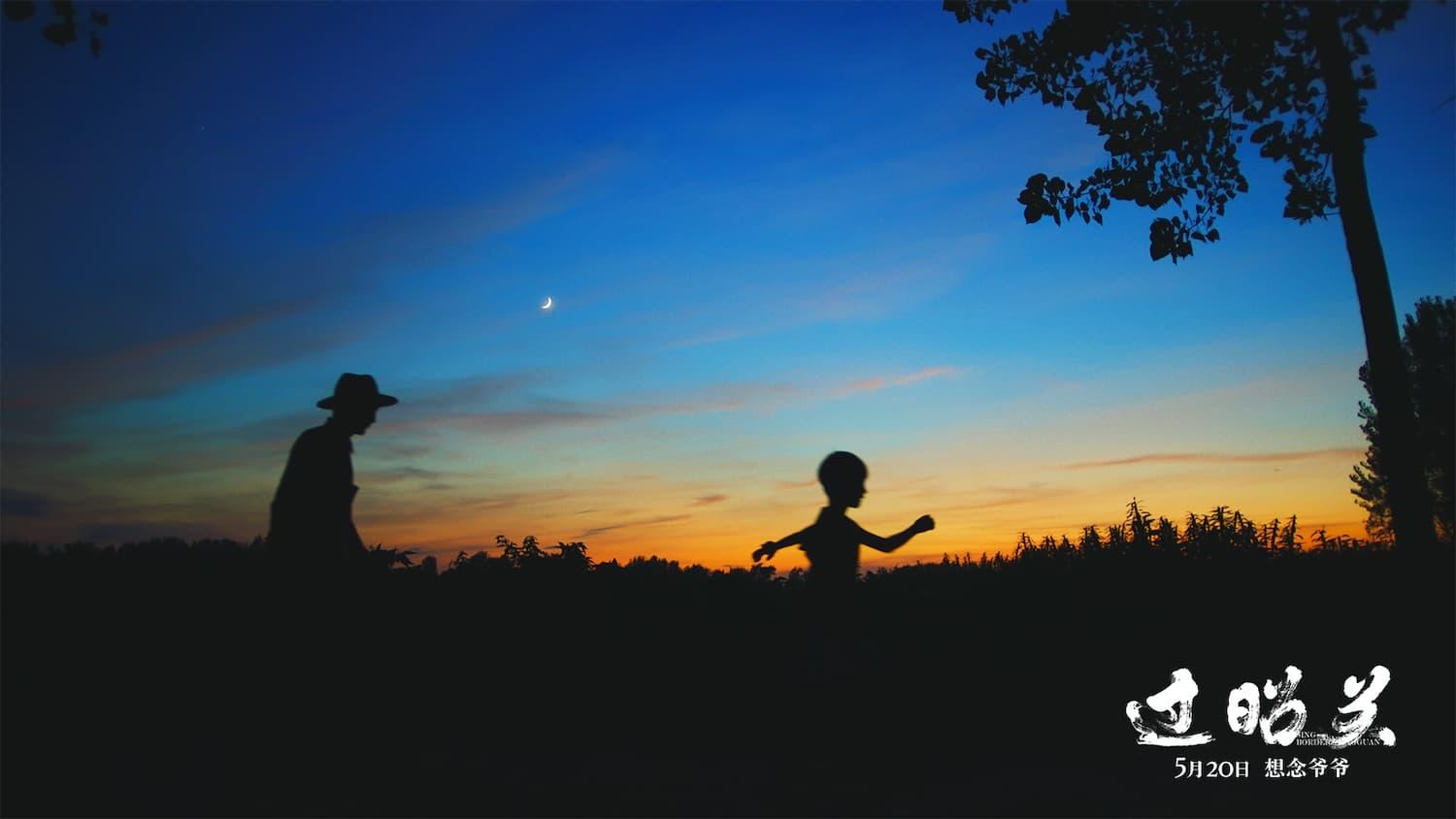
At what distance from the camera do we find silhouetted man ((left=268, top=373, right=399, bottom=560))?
646cm

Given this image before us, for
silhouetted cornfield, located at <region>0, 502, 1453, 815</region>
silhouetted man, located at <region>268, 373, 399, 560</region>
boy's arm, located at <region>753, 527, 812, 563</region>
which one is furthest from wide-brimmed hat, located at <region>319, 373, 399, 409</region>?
boy's arm, located at <region>753, 527, 812, 563</region>

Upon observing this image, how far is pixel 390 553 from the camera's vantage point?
31.5 feet

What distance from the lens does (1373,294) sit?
25.3 feet

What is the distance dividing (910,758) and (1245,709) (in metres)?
3.02

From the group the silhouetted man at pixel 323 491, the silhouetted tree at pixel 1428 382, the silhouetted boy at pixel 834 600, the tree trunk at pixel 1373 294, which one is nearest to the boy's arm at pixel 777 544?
the silhouetted boy at pixel 834 600

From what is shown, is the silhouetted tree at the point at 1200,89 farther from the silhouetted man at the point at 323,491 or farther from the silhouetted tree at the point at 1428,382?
the silhouetted tree at the point at 1428,382

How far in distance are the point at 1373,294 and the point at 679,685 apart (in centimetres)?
713

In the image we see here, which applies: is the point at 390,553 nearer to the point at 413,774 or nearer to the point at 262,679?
the point at 262,679

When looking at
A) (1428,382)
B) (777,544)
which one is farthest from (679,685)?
(1428,382)

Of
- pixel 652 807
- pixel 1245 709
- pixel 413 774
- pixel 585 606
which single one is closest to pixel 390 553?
pixel 585 606

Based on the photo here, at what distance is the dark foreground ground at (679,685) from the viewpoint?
233 inches

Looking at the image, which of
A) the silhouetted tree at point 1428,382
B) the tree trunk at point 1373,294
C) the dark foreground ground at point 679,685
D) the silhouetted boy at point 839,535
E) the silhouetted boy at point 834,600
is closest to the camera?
the dark foreground ground at point 679,685

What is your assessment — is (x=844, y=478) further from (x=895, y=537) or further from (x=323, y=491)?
(x=323, y=491)

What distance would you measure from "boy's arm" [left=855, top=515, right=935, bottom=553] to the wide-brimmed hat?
152 inches
